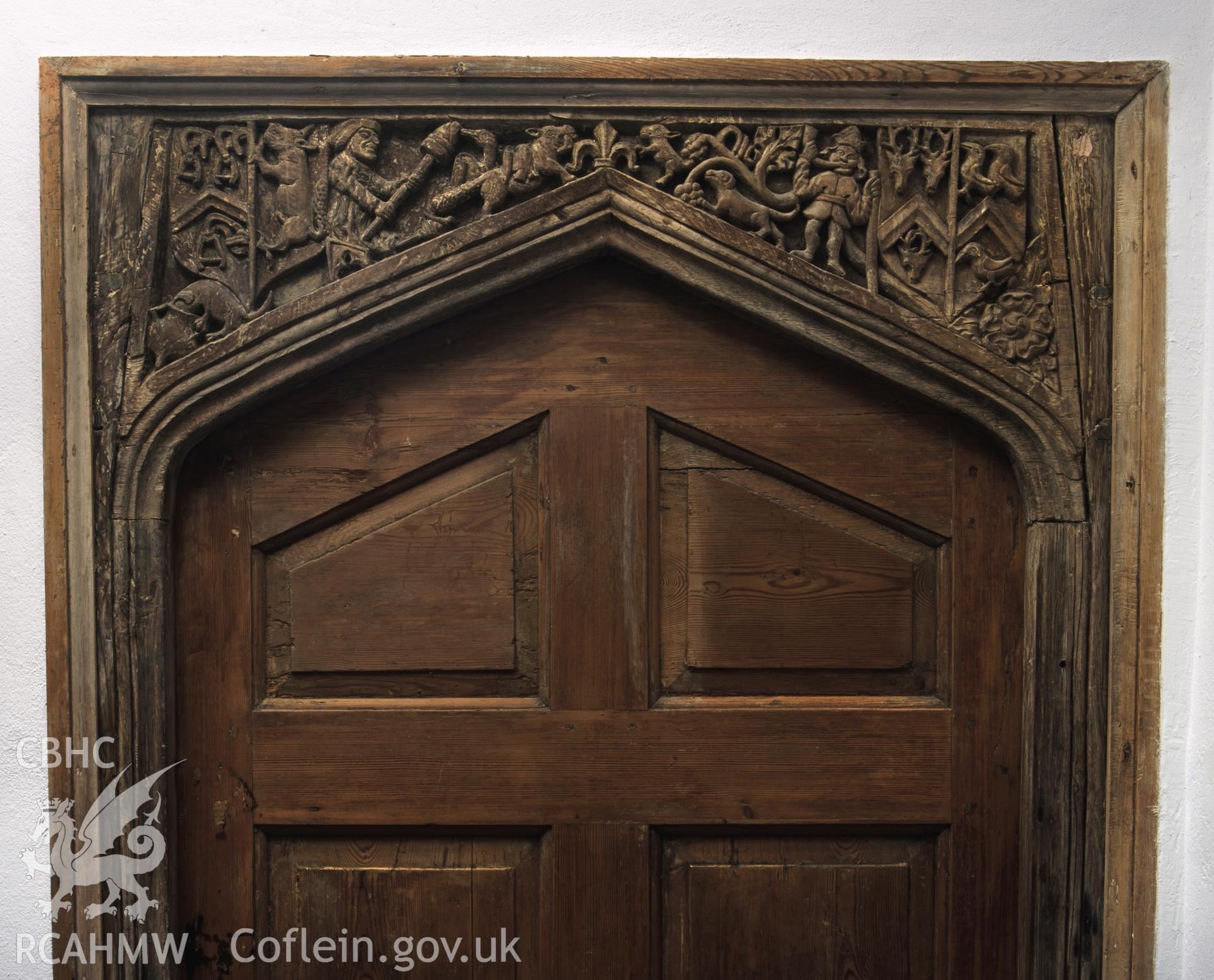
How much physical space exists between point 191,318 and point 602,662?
87 centimetres

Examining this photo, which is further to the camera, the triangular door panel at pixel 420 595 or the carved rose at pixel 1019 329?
the triangular door panel at pixel 420 595

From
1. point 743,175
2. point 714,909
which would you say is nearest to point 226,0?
point 743,175

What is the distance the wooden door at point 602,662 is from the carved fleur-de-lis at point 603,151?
184 mm

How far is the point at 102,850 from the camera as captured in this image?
1.30m

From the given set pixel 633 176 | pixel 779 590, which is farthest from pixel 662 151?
pixel 779 590

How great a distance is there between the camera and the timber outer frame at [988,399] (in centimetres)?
128

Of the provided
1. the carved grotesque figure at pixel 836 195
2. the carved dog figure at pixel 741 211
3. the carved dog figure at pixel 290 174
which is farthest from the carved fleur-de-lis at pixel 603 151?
the carved dog figure at pixel 290 174

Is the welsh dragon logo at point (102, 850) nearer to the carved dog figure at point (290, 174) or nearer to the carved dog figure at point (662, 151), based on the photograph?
the carved dog figure at point (290, 174)

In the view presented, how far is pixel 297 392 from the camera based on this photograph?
4.58 ft

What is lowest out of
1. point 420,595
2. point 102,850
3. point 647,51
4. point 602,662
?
point 102,850

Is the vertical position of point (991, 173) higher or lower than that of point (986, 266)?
higher

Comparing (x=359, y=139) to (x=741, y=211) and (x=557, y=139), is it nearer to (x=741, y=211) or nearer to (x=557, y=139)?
(x=557, y=139)

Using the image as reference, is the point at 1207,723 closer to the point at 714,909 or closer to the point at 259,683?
the point at 714,909

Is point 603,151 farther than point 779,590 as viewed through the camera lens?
No
